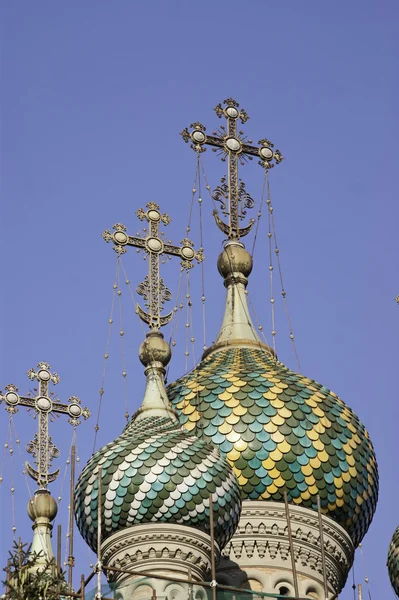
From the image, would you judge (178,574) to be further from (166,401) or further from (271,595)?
(166,401)

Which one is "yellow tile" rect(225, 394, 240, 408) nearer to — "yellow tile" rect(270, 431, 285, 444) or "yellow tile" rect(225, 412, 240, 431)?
"yellow tile" rect(225, 412, 240, 431)

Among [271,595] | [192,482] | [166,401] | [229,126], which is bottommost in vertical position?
[271,595]

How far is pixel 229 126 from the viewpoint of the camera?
3094 cm

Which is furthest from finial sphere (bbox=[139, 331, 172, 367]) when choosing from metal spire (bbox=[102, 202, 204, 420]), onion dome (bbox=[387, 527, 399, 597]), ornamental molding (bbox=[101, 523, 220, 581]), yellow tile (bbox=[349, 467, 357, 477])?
onion dome (bbox=[387, 527, 399, 597])

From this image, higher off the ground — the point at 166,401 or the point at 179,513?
the point at 166,401

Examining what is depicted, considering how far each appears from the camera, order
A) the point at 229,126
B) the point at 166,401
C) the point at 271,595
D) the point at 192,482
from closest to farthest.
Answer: the point at 271,595 < the point at 192,482 < the point at 166,401 < the point at 229,126

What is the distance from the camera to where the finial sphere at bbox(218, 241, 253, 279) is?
97.3 feet

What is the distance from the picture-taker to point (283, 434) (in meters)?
27.1

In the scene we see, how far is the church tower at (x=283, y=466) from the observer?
2659 centimetres

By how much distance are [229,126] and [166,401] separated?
18.6ft

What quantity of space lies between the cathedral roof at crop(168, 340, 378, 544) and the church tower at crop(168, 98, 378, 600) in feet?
0.04

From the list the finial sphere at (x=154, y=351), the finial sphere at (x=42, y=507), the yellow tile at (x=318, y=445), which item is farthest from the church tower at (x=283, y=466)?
the finial sphere at (x=42, y=507)

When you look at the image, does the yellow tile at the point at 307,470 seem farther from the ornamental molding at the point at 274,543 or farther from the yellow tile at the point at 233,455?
the yellow tile at the point at 233,455

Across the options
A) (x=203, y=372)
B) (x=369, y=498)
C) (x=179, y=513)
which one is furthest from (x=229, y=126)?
(x=179, y=513)
